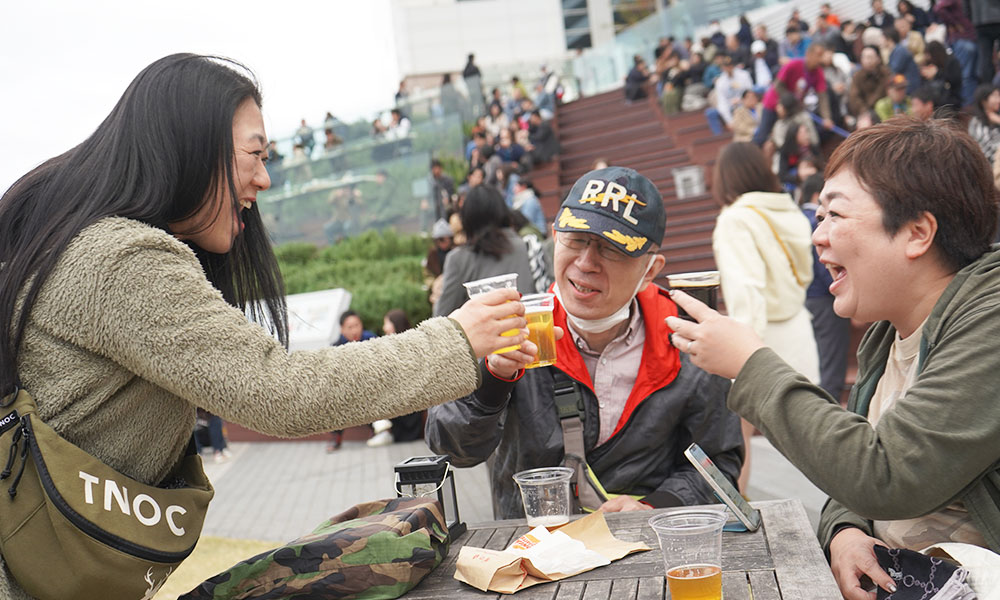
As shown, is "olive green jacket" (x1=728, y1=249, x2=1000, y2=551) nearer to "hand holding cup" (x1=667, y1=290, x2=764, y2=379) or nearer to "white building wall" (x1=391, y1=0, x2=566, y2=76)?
"hand holding cup" (x1=667, y1=290, x2=764, y2=379)

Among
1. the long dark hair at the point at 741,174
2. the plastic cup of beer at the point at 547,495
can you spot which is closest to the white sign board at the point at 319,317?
the long dark hair at the point at 741,174

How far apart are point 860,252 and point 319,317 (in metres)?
12.0

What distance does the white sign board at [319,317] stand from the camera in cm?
1302

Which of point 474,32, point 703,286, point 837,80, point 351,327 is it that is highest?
point 474,32

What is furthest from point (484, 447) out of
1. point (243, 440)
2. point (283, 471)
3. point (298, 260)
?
point (298, 260)

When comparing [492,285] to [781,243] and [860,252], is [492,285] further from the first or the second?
[781,243]

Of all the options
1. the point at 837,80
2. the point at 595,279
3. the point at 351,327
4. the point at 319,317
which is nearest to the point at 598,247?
the point at 595,279

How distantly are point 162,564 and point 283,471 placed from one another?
8617mm

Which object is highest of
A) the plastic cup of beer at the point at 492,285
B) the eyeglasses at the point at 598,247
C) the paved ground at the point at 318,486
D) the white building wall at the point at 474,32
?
the white building wall at the point at 474,32

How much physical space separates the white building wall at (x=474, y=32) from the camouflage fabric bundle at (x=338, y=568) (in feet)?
152

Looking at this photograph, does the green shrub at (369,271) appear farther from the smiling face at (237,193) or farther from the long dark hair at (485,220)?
the smiling face at (237,193)

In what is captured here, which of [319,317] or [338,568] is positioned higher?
[338,568]

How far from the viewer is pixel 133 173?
1902mm

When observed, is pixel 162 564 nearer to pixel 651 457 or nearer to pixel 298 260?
pixel 651 457
